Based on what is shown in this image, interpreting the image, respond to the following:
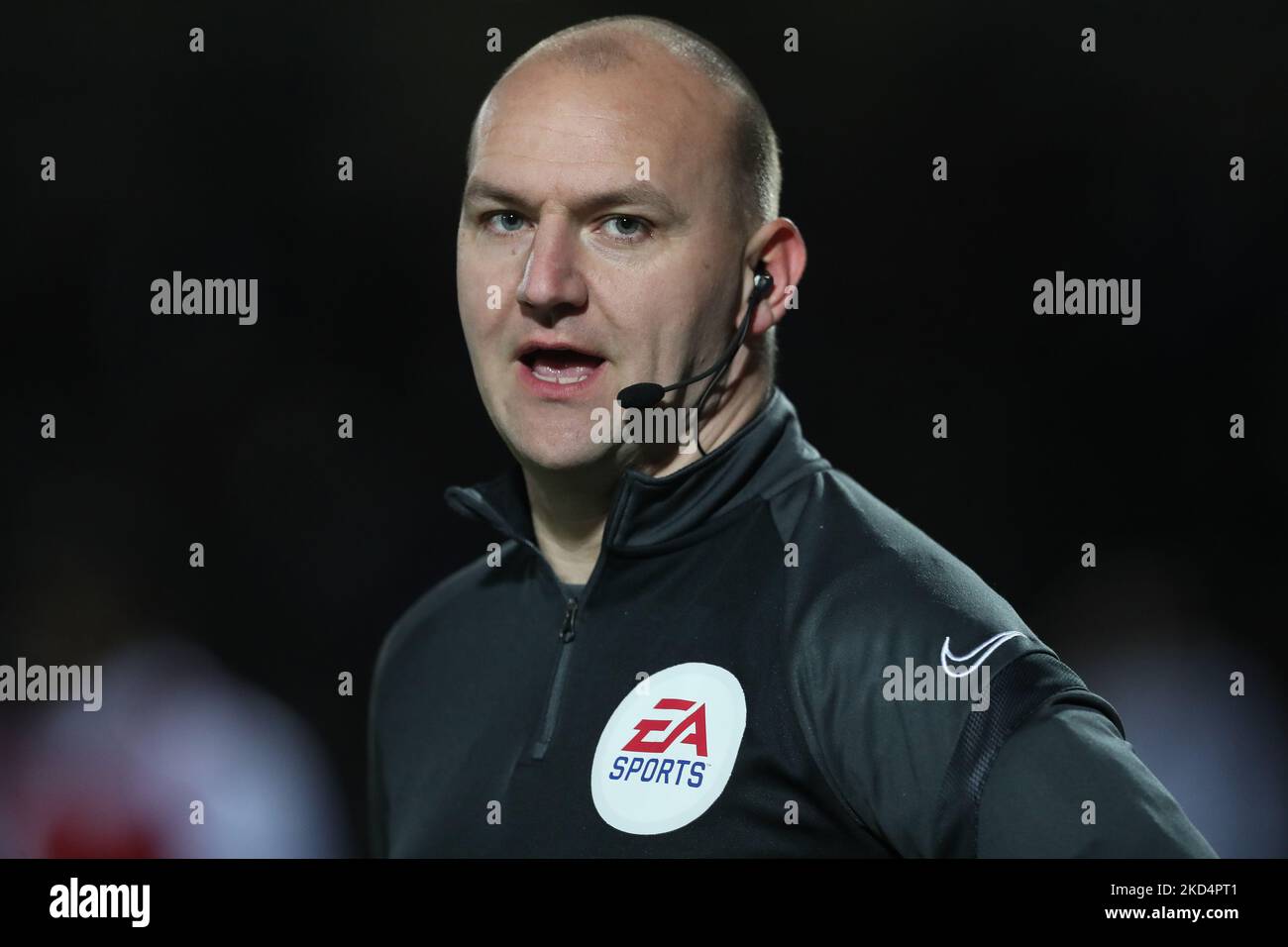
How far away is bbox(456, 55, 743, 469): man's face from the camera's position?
2.18 meters

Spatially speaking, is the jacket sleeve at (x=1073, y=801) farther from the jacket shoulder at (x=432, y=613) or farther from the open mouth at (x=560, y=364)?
the jacket shoulder at (x=432, y=613)

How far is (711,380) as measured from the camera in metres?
2.32

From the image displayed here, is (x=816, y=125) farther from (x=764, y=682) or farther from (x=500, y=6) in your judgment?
(x=764, y=682)

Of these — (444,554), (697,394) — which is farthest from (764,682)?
(444,554)

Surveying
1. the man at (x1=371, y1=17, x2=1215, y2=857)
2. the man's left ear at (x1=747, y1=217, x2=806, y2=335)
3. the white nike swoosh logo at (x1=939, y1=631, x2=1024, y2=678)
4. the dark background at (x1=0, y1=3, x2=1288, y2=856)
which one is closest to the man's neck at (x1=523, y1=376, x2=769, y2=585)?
the man at (x1=371, y1=17, x2=1215, y2=857)

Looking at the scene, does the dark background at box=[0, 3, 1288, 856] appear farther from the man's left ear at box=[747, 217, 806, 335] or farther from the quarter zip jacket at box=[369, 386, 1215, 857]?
the quarter zip jacket at box=[369, 386, 1215, 857]

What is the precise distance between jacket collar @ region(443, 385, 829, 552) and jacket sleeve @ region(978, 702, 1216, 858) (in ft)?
2.17

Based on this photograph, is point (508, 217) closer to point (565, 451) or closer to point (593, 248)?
point (593, 248)

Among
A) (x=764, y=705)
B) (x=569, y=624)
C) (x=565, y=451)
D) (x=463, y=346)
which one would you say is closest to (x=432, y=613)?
(x=569, y=624)

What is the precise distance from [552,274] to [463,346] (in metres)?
2.21

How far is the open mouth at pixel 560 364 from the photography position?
224cm

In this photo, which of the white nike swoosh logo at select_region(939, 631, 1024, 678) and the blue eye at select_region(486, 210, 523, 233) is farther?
the blue eye at select_region(486, 210, 523, 233)

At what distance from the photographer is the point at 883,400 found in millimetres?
3932

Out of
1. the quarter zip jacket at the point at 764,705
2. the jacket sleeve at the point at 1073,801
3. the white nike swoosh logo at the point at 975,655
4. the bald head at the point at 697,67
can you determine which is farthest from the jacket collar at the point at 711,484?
the jacket sleeve at the point at 1073,801
